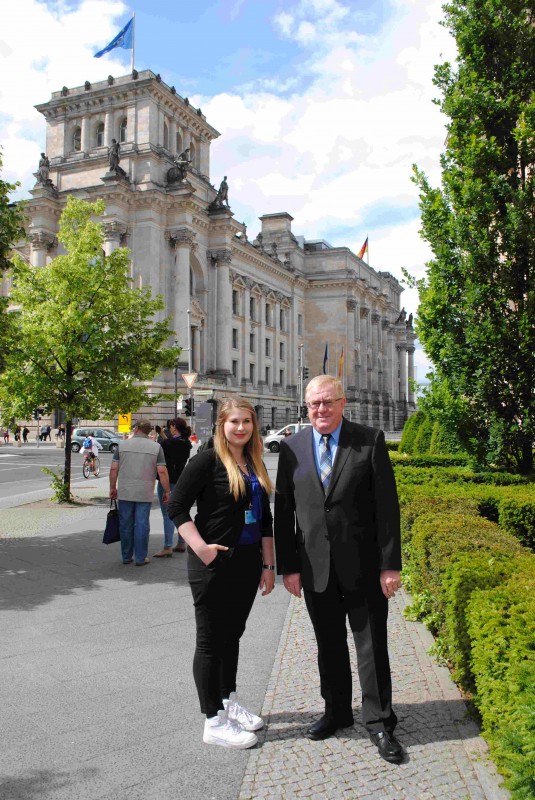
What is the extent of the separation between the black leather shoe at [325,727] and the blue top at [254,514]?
1133mm

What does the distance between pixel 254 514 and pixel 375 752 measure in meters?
1.50

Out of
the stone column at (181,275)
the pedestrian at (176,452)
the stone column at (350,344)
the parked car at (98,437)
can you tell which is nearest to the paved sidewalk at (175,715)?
the pedestrian at (176,452)

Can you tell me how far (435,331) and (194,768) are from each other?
8.90 meters

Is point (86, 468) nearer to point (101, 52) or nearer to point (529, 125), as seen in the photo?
point (529, 125)

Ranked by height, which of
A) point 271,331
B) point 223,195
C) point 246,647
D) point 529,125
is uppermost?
point 223,195

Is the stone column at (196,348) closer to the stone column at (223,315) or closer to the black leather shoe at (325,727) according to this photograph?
the stone column at (223,315)

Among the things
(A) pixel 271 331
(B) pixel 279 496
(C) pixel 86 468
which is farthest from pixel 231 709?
(A) pixel 271 331

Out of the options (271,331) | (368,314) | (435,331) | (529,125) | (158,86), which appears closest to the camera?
(529,125)

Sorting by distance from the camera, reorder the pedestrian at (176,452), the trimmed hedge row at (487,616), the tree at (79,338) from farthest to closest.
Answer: the tree at (79,338), the pedestrian at (176,452), the trimmed hedge row at (487,616)

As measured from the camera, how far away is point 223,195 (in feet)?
192

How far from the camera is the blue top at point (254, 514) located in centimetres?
412

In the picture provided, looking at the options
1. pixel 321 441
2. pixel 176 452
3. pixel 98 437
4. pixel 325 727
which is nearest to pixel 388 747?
pixel 325 727

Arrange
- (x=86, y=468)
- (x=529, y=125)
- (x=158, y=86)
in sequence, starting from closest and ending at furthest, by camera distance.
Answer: (x=529, y=125) < (x=86, y=468) < (x=158, y=86)

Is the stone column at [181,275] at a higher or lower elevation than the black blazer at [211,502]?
higher
